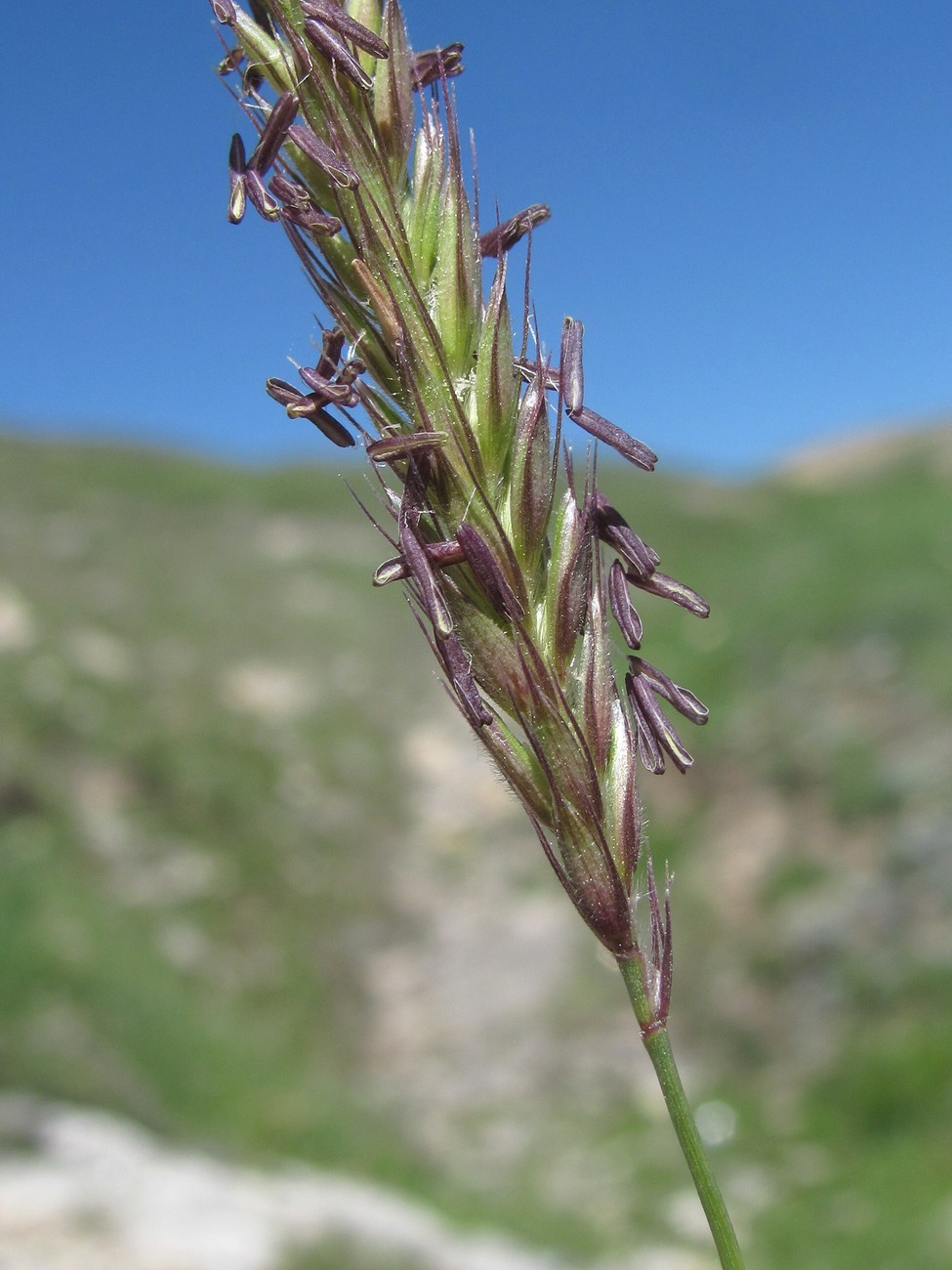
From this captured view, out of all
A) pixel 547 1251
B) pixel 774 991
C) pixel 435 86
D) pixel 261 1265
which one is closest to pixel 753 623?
pixel 774 991

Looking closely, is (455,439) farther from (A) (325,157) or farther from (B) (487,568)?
(A) (325,157)

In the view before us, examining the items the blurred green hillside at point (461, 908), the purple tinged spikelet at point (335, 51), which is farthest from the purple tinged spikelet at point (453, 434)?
the blurred green hillside at point (461, 908)

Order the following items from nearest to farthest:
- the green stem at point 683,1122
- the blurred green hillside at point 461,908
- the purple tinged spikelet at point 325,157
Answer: the green stem at point 683,1122, the purple tinged spikelet at point 325,157, the blurred green hillside at point 461,908

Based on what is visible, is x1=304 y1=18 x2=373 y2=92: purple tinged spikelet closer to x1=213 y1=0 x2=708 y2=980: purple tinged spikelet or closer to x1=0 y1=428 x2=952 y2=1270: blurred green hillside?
x1=213 y1=0 x2=708 y2=980: purple tinged spikelet

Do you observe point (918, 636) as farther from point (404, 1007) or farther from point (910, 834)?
point (404, 1007)

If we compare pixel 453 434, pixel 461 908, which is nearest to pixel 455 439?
pixel 453 434

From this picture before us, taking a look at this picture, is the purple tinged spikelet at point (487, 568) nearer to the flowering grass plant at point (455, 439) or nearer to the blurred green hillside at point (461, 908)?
the flowering grass plant at point (455, 439)

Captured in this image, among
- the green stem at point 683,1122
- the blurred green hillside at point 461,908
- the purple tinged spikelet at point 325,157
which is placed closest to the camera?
the green stem at point 683,1122

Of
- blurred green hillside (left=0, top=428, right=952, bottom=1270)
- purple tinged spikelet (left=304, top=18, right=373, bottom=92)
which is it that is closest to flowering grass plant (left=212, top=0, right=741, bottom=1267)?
purple tinged spikelet (left=304, top=18, right=373, bottom=92)
